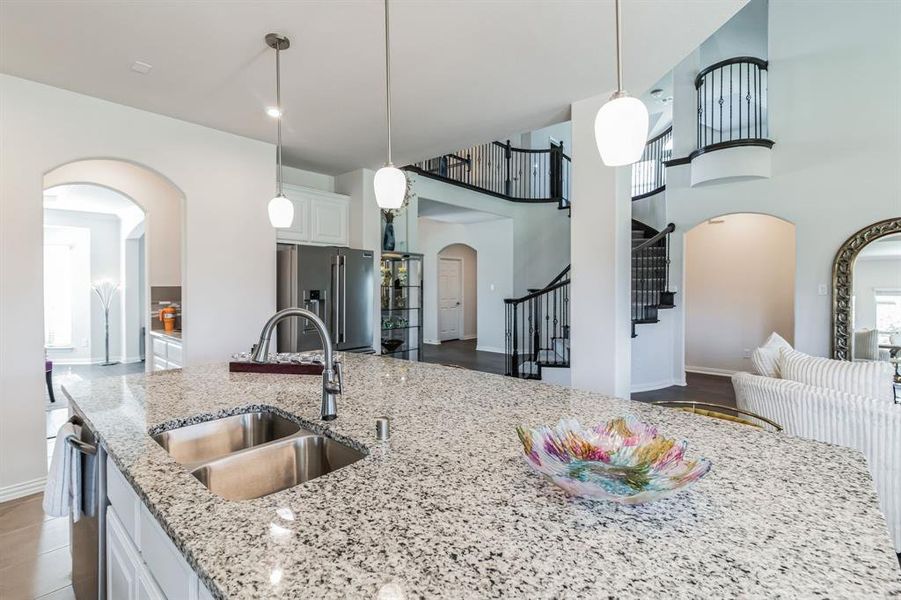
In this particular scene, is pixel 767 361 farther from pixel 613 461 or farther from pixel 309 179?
pixel 309 179

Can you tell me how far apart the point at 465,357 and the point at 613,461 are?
6.68 metres

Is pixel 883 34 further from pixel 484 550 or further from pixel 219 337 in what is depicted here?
pixel 219 337

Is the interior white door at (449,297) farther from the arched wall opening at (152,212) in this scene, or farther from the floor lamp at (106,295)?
the floor lamp at (106,295)

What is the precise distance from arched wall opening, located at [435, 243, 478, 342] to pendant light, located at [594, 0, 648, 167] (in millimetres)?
7982

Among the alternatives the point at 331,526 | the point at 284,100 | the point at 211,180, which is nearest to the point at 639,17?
the point at 284,100

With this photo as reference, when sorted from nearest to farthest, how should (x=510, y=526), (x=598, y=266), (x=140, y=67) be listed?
(x=510, y=526) < (x=140, y=67) < (x=598, y=266)

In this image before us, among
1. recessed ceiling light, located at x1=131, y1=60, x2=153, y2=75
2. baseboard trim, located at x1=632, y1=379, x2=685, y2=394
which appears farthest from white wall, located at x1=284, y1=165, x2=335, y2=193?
baseboard trim, located at x1=632, y1=379, x2=685, y2=394

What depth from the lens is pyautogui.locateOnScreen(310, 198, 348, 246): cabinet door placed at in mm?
4586

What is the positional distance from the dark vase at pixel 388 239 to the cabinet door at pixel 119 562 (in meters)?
4.73

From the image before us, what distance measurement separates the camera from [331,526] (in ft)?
2.56

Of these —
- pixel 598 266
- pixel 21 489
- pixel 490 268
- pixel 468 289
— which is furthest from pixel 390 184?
pixel 468 289

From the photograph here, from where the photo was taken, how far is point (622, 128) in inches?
53.7

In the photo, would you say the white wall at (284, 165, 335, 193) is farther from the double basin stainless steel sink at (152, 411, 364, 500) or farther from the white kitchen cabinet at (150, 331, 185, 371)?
the double basin stainless steel sink at (152, 411, 364, 500)

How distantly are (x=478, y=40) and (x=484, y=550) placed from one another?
8.25 feet
